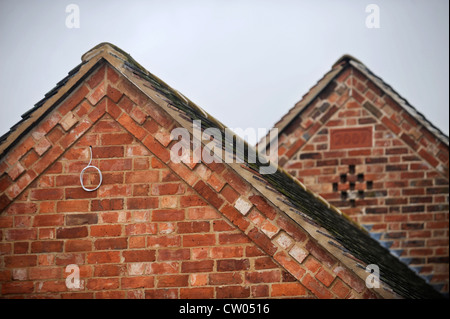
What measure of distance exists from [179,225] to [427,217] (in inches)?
288

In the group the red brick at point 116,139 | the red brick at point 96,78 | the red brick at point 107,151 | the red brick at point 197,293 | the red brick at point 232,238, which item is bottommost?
the red brick at point 197,293

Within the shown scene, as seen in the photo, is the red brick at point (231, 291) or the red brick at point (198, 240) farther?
the red brick at point (198, 240)

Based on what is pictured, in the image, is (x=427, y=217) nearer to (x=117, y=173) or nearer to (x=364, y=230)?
(x=364, y=230)

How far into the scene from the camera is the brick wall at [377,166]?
11.8 metres

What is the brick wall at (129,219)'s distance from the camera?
5797 millimetres

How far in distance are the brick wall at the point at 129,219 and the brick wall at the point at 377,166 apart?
671 cm

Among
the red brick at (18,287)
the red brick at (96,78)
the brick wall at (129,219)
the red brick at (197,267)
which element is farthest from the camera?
the red brick at (96,78)

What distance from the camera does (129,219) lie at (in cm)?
603

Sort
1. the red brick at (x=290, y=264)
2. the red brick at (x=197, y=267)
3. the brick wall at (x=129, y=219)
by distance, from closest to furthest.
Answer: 1. the red brick at (x=290, y=264)
2. the brick wall at (x=129, y=219)
3. the red brick at (x=197, y=267)

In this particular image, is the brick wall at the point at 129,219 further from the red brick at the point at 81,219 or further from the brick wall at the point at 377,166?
the brick wall at the point at 377,166

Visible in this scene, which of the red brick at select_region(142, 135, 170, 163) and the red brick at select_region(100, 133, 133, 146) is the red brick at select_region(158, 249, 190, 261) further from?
the red brick at select_region(100, 133, 133, 146)

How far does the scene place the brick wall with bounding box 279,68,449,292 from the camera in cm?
1183

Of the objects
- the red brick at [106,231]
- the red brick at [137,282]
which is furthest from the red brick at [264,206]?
the red brick at [106,231]

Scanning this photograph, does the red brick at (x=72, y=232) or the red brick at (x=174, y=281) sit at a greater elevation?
the red brick at (x=72, y=232)
